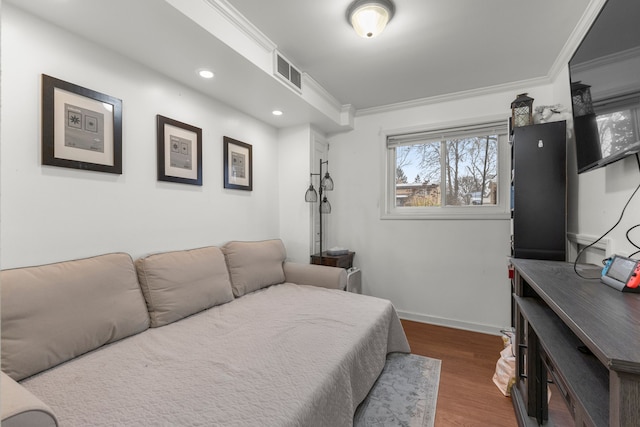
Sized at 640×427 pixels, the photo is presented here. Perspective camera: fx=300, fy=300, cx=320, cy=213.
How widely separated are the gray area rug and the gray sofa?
141mm

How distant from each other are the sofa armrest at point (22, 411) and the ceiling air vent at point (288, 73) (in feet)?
6.90

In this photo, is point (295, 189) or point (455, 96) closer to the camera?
point (455, 96)

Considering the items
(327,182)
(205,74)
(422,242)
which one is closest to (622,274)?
(422,242)

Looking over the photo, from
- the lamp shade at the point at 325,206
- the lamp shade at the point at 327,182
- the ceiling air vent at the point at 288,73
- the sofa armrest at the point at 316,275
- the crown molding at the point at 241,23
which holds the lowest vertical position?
the sofa armrest at the point at 316,275

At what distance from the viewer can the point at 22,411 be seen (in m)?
0.80

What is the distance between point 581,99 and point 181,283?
2.55 meters

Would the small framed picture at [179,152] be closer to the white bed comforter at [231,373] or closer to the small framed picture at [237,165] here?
the small framed picture at [237,165]

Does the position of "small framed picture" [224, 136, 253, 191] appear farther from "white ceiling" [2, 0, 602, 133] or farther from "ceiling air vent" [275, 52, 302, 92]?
"ceiling air vent" [275, 52, 302, 92]

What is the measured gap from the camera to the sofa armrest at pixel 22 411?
0.79 m

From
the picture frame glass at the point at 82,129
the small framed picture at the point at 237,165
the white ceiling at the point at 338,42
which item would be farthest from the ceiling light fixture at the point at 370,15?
the picture frame glass at the point at 82,129

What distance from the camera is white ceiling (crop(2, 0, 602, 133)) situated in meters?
1.61

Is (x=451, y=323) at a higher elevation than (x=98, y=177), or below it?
below

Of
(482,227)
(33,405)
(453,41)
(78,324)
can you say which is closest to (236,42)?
(453,41)

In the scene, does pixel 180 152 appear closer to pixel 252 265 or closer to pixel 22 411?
pixel 252 265
